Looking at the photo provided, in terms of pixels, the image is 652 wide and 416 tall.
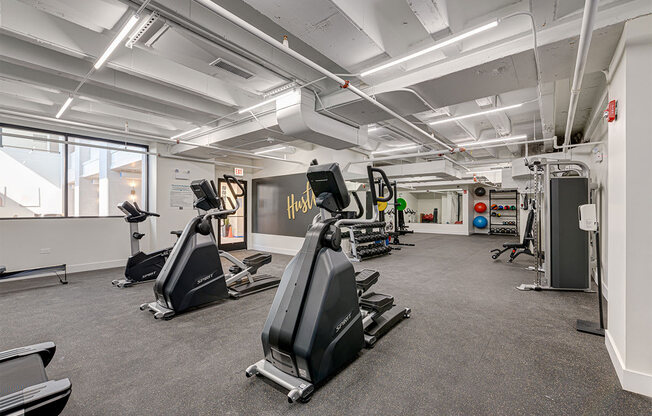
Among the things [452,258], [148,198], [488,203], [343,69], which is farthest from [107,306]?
[488,203]

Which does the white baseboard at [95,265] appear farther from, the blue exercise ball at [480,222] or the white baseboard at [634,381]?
the blue exercise ball at [480,222]

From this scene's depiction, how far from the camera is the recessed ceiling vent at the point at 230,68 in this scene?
324 centimetres

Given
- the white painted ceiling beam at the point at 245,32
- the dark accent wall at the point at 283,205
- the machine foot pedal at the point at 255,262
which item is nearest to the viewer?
the white painted ceiling beam at the point at 245,32

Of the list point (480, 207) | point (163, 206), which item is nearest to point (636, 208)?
point (163, 206)

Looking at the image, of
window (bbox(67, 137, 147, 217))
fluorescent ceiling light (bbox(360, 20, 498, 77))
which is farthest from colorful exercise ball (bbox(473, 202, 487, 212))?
window (bbox(67, 137, 147, 217))

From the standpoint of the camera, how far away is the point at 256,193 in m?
8.67

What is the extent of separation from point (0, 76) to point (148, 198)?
138 inches

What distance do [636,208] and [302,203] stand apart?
20.2ft

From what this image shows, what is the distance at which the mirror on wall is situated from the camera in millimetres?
15580

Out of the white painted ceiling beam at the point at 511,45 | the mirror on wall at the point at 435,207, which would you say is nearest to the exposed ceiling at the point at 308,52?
the white painted ceiling beam at the point at 511,45

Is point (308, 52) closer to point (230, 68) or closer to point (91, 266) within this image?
point (230, 68)

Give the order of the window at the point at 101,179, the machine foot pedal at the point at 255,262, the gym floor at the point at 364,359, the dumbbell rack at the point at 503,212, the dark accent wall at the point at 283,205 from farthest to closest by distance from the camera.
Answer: the dumbbell rack at the point at 503,212 → the dark accent wall at the point at 283,205 → the window at the point at 101,179 → the machine foot pedal at the point at 255,262 → the gym floor at the point at 364,359

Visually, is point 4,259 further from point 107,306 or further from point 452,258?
A: point 452,258

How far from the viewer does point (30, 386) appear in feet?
4.57
